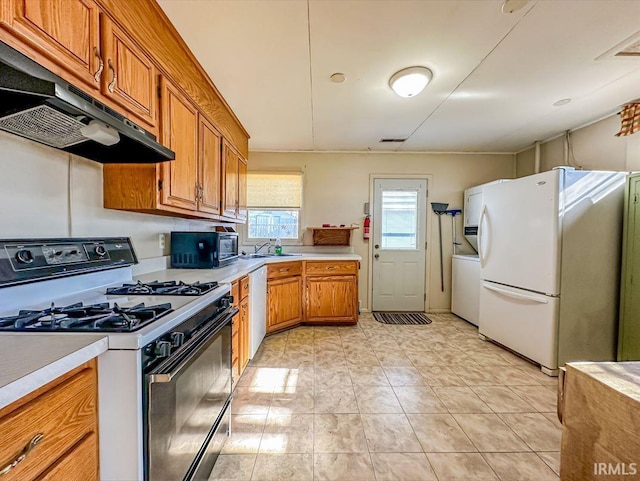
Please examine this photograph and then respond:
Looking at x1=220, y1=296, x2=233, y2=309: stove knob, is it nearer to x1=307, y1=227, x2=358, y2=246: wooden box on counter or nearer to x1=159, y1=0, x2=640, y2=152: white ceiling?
x1=159, y1=0, x2=640, y2=152: white ceiling

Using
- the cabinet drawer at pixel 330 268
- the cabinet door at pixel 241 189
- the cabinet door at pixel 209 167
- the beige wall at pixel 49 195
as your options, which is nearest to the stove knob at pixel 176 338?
the beige wall at pixel 49 195

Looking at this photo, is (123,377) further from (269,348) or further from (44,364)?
(269,348)

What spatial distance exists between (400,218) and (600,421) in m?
3.46

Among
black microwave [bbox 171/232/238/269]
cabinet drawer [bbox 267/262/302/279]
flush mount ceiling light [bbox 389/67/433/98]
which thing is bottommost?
cabinet drawer [bbox 267/262/302/279]

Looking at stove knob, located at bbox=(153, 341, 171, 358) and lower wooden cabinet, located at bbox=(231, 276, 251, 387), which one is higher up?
stove knob, located at bbox=(153, 341, 171, 358)

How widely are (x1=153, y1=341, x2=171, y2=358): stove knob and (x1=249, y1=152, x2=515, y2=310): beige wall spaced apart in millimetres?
3372

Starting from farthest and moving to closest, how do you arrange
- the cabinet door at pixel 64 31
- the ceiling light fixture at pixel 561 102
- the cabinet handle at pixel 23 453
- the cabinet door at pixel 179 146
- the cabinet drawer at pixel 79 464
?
the ceiling light fixture at pixel 561 102 → the cabinet door at pixel 179 146 → the cabinet door at pixel 64 31 → the cabinet drawer at pixel 79 464 → the cabinet handle at pixel 23 453

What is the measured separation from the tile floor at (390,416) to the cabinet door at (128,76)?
1861 millimetres

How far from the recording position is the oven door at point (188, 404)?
0.90 m

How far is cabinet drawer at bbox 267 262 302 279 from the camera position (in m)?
3.17

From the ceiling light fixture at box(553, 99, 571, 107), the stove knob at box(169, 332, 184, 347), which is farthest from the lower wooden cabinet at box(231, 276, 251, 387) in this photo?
the ceiling light fixture at box(553, 99, 571, 107)

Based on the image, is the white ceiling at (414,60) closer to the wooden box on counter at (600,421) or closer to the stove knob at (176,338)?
the stove knob at (176,338)

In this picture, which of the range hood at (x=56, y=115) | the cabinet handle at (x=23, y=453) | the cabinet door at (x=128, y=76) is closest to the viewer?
the cabinet handle at (x=23, y=453)

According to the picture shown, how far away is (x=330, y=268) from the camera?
3.63 m
